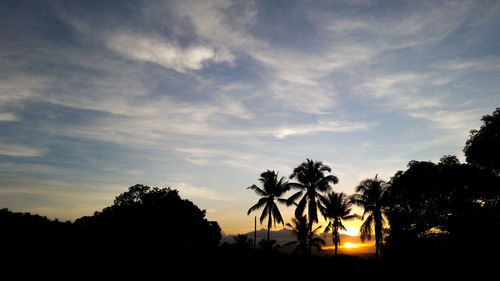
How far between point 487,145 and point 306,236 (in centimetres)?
2478

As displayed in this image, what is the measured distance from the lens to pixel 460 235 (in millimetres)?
21672

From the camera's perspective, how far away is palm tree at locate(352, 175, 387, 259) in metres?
40.2

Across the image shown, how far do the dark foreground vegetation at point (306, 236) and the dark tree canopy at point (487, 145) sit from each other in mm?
82

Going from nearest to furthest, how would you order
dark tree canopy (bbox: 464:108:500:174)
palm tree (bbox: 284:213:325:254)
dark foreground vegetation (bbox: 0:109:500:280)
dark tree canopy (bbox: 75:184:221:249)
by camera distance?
dark foreground vegetation (bbox: 0:109:500:280)
dark tree canopy (bbox: 464:108:500:174)
dark tree canopy (bbox: 75:184:221:249)
palm tree (bbox: 284:213:325:254)

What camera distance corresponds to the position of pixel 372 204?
1608 inches

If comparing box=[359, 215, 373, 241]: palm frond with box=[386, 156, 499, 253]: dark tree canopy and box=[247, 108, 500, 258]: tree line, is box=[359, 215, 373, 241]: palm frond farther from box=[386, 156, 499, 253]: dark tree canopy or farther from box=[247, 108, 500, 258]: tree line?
box=[386, 156, 499, 253]: dark tree canopy

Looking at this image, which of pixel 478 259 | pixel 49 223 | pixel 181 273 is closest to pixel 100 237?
pixel 49 223

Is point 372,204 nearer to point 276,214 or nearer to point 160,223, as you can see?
point 276,214

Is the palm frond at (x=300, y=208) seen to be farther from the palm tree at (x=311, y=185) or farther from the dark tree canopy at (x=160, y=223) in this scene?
the dark tree canopy at (x=160, y=223)

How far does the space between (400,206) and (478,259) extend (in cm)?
1551

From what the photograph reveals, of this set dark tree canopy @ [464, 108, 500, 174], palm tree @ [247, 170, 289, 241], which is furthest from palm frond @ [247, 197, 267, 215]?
dark tree canopy @ [464, 108, 500, 174]

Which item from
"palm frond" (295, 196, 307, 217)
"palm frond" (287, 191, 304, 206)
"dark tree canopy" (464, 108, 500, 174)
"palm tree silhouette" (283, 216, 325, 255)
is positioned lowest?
"palm tree silhouette" (283, 216, 325, 255)

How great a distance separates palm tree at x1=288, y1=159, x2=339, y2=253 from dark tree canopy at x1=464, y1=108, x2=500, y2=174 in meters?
14.5

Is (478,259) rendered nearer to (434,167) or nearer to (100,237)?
(434,167)
